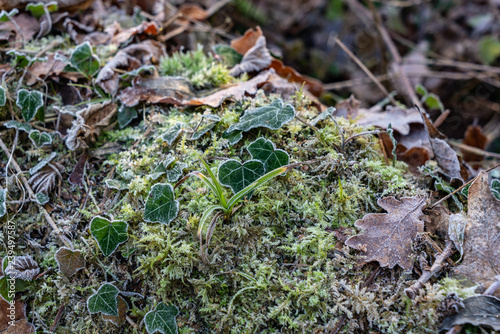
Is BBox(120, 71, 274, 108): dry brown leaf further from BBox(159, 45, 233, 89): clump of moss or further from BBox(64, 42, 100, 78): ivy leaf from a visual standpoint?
BBox(64, 42, 100, 78): ivy leaf

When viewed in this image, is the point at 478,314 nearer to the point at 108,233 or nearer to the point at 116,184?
the point at 108,233

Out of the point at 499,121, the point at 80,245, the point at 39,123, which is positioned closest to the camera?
the point at 80,245

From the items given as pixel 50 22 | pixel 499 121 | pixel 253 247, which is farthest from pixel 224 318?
pixel 499 121

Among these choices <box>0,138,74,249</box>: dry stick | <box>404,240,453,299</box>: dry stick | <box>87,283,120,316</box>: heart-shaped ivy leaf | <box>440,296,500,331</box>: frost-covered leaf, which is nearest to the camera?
<box>440,296,500,331</box>: frost-covered leaf

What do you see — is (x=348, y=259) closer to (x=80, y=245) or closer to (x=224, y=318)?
(x=224, y=318)

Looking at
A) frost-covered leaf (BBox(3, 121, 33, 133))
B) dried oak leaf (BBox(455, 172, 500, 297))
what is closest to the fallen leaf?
frost-covered leaf (BBox(3, 121, 33, 133))

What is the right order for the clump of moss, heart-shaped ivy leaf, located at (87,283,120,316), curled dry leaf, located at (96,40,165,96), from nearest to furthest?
heart-shaped ivy leaf, located at (87,283,120,316)
curled dry leaf, located at (96,40,165,96)
the clump of moss

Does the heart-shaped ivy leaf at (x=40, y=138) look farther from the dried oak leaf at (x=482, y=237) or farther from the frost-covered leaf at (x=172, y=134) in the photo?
the dried oak leaf at (x=482, y=237)

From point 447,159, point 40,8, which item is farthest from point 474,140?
point 40,8
